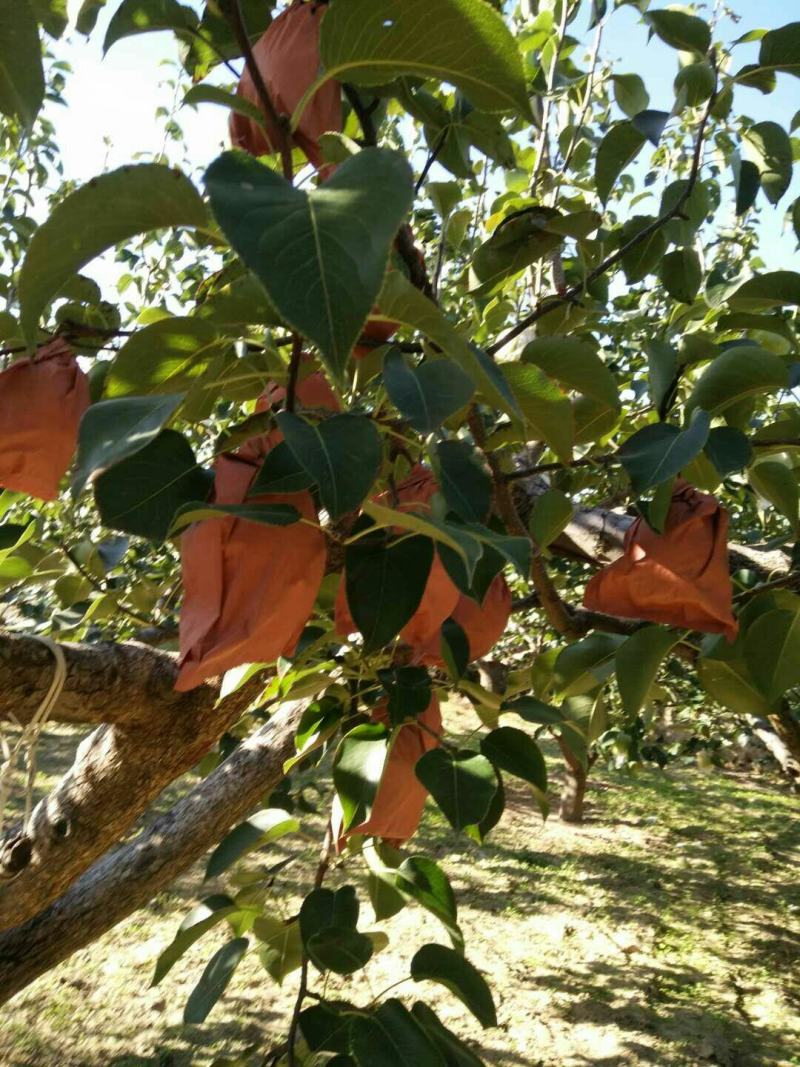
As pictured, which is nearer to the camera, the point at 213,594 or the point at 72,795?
the point at 213,594

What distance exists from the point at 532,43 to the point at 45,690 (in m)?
0.88

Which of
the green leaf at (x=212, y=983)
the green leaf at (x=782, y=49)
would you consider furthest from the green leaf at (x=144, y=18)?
the green leaf at (x=212, y=983)

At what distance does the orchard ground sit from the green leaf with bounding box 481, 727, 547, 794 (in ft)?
3.12

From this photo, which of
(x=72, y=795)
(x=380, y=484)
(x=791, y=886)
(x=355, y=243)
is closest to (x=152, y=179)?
(x=355, y=243)

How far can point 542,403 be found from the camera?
1.99 feet

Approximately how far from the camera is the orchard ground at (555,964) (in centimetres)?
223

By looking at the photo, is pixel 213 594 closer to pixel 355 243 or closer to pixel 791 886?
pixel 355 243

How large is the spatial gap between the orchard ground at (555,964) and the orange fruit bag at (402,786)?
83 cm

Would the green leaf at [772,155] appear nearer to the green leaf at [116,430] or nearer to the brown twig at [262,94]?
the brown twig at [262,94]

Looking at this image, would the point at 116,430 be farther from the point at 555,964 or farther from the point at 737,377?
the point at 555,964

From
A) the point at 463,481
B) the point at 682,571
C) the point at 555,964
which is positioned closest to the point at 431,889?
the point at 682,571

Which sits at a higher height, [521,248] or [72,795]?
[521,248]

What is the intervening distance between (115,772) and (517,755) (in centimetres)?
55

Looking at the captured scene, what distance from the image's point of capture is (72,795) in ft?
3.72
